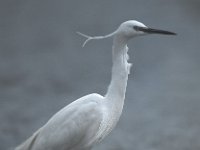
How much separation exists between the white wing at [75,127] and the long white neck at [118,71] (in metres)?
0.07

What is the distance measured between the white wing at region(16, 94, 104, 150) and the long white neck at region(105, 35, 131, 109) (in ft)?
0.23

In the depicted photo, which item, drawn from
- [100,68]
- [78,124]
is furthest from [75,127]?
[100,68]

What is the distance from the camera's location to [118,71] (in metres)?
3.00

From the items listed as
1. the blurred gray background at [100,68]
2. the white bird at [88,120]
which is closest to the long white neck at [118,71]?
the white bird at [88,120]

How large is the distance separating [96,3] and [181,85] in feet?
5.33

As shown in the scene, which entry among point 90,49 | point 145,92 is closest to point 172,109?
point 145,92

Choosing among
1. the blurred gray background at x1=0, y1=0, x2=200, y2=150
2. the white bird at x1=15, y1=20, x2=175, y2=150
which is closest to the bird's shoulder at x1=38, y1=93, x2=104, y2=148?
the white bird at x1=15, y1=20, x2=175, y2=150

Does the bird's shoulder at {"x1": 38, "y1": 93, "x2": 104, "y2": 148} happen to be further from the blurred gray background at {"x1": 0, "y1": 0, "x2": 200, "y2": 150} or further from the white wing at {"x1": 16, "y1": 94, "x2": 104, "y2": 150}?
the blurred gray background at {"x1": 0, "y1": 0, "x2": 200, "y2": 150}

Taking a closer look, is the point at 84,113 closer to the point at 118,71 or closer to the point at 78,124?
the point at 78,124

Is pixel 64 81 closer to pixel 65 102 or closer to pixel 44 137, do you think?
pixel 65 102

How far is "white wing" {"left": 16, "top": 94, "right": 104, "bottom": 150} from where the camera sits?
302cm

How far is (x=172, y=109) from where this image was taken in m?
4.51

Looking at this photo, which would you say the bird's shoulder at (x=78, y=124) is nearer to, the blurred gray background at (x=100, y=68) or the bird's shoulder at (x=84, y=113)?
the bird's shoulder at (x=84, y=113)

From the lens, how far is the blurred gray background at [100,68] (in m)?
4.25
